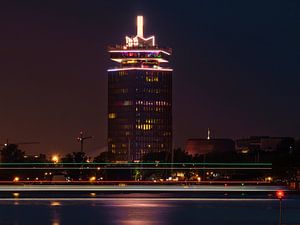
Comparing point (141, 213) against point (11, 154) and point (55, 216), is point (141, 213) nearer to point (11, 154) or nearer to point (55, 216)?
point (55, 216)

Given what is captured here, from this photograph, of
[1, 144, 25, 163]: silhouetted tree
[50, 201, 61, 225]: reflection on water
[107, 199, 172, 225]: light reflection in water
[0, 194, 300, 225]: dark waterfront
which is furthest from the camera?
[1, 144, 25, 163]: silhouetted tree

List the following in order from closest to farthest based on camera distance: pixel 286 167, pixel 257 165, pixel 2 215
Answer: pixel 2 215, pixel 286 167, pixel 257 165

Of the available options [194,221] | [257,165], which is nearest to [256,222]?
[194,221]

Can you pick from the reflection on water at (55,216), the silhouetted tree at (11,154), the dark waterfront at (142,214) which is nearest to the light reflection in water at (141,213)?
the dark waterfront at (142,214)

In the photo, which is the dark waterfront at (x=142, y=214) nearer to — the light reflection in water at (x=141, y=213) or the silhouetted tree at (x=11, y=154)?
the light reflection in water at (x=141, y=213)

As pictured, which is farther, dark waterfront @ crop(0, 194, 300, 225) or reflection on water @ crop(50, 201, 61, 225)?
dark waterfront @ crop(0, 194, 300, 225)

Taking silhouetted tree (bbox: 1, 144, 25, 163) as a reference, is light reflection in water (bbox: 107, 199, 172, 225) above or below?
below

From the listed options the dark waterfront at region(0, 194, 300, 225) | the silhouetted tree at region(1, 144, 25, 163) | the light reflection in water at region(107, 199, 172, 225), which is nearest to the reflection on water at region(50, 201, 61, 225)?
the dark waterfront at region(0, 194, 300, 225)

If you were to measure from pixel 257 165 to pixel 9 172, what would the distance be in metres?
42.5

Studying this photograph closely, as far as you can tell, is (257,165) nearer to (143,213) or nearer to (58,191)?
(58,191)

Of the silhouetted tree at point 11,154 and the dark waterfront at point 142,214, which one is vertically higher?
the silhouetted tree at point 11,154

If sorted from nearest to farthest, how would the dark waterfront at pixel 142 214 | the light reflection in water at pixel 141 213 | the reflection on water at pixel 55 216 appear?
the reflection on water at pixel 55 216 < the light reflection in water at pixel 141 213 < the dark waterfront at pixel 142 214

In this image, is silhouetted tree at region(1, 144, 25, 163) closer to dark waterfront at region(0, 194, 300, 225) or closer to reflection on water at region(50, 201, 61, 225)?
dark waterfront at region(0, 194, 300, 225)

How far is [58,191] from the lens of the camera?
99.6m
